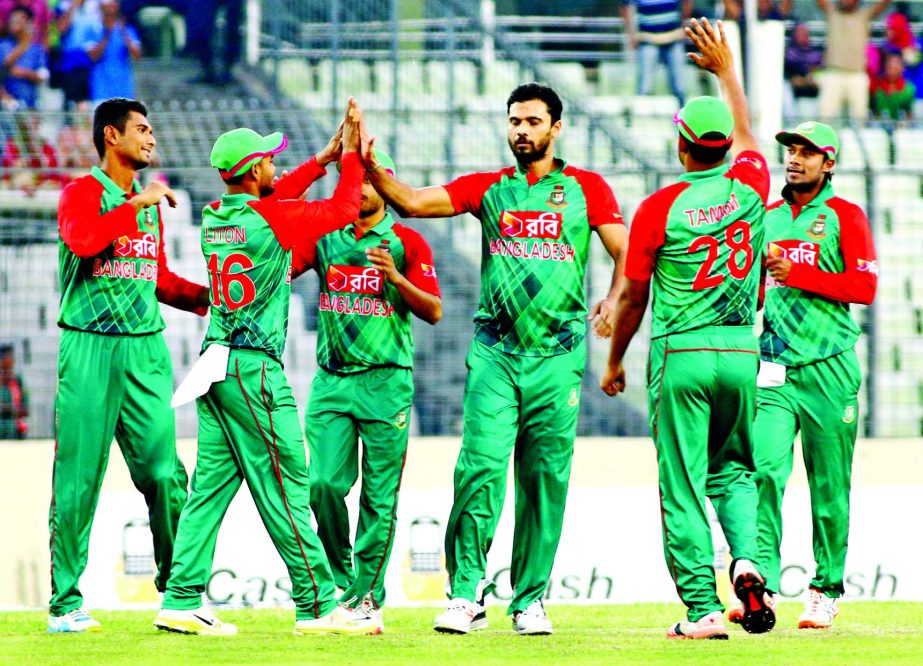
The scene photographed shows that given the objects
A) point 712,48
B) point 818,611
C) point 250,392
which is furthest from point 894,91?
point 250,392

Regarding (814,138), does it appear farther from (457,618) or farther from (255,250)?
(457,618)

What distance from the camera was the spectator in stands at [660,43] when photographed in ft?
51.2

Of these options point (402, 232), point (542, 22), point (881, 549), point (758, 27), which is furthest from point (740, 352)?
point (542, 22)

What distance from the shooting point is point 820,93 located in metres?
16.3

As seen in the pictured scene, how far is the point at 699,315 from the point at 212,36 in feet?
32.3

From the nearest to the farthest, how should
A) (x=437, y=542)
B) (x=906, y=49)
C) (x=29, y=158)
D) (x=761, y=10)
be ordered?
(x=437, y=542) < (x=29, y=158) < (x=761, y=10) < (x=906, y=49)

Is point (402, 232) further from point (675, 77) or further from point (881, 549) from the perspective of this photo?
point (675, 77)

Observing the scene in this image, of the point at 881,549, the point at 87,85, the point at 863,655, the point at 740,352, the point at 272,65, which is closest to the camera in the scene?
the point at 863,655

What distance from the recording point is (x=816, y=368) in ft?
27.7

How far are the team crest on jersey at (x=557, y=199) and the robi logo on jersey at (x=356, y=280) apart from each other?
1.03m

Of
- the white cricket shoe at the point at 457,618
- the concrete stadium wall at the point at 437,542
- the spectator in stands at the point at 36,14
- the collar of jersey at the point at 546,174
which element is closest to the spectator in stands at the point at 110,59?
the spectator in stands at the point at 36,14

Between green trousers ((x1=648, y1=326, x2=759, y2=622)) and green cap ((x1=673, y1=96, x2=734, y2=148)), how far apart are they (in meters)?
0.83

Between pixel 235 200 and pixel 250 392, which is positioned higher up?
pixel 235 200

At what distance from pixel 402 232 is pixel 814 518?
2574 mm
